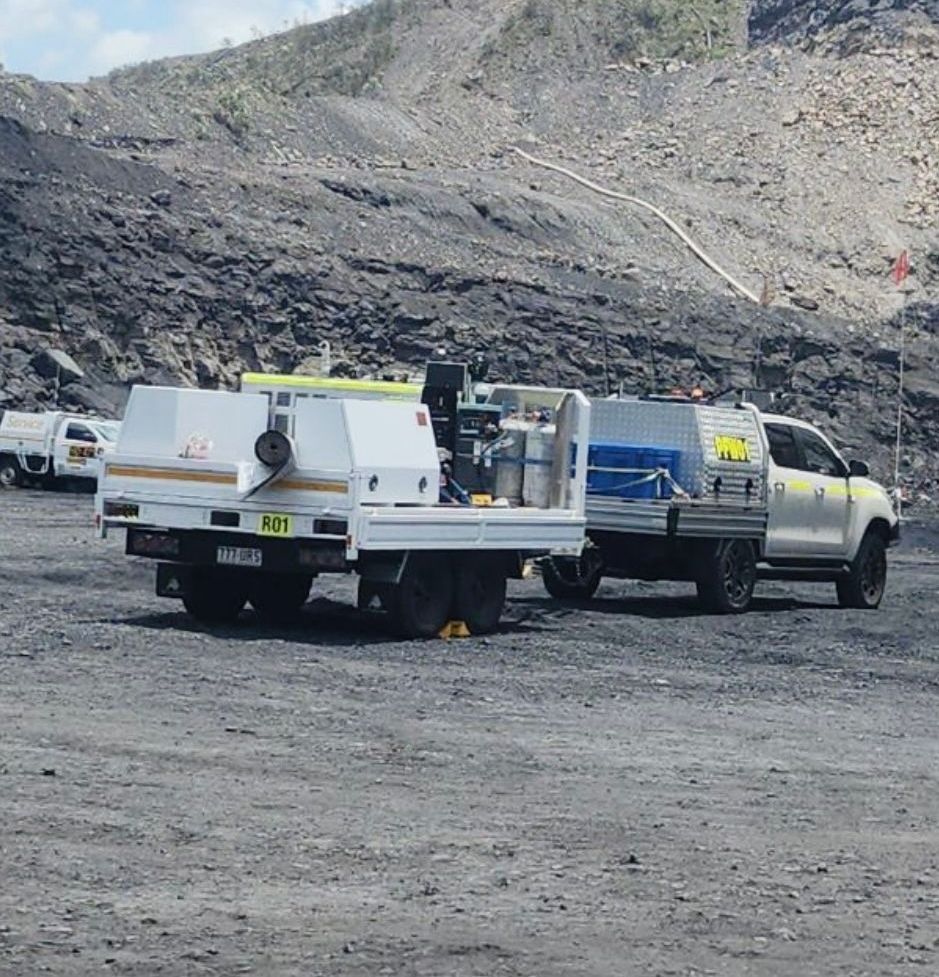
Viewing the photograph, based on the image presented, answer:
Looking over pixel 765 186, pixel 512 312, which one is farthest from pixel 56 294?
pixel 765 186

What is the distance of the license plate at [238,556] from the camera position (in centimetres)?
1783

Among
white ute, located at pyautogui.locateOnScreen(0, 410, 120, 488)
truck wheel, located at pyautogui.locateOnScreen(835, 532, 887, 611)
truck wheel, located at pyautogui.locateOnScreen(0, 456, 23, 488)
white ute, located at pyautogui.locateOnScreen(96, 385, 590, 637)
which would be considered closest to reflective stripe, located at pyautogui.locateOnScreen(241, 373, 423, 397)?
white ute, located at pyautogui.locateOnScreen(96, 385, 590, 637)

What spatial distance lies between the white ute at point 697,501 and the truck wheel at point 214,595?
4.77 m

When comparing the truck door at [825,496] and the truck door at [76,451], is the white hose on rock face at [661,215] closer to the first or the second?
the truck door at [76,451]

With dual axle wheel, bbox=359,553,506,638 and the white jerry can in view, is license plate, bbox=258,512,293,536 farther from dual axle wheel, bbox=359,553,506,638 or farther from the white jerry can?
the white jerry can

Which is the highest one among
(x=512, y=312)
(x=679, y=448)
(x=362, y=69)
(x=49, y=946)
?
(x=362, y=69)

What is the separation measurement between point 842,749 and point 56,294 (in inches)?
1694

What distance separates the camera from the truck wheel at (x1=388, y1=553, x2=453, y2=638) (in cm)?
1814

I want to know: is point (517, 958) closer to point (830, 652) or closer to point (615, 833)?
point (615, 833)

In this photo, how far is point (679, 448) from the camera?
73.9ft

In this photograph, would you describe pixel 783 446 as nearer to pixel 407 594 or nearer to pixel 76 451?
pixel 407 594

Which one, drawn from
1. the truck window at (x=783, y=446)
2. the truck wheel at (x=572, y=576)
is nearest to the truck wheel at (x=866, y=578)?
the truck window at (x=783, y=446)

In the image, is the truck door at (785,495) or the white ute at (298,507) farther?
the truck door at (785,495)

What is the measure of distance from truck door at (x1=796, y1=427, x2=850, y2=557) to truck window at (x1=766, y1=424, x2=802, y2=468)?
0.13 metres
